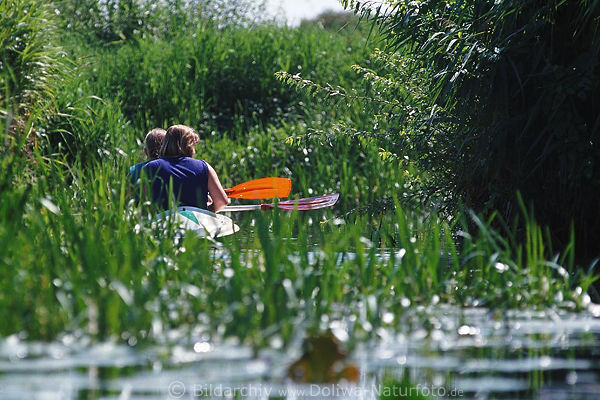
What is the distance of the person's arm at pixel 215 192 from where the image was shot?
7.59 m

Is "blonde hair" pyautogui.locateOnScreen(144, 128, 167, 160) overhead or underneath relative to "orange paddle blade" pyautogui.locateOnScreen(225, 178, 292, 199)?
overhead

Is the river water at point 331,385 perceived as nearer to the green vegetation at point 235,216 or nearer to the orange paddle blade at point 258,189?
the green vegetation at point 235,216

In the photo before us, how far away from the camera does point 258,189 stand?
8938 millimetres

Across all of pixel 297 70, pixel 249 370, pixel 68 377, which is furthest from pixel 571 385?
pixel 297 70

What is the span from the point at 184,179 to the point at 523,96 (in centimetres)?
269

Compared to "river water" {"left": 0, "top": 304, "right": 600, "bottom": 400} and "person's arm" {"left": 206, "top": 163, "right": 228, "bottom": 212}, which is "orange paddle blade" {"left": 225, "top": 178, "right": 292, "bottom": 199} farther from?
"river water" {"left": 0, "top": 304, "right": 600, "bottom": 400}

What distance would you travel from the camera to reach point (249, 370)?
123 inches

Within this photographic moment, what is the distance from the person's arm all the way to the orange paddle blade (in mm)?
861

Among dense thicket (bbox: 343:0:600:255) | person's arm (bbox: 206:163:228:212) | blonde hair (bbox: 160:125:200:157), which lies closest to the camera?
dense thicket (bbox: 343:0:600:255)

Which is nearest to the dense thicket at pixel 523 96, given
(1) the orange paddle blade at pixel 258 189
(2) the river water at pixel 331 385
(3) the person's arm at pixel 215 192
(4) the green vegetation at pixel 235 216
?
(4) the green vegetation at pixel 235 216

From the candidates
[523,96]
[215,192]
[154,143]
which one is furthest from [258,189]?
[523,96]

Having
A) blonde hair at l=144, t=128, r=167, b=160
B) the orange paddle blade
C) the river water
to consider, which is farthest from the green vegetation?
blonde hair at l=144, t=128, r=167, b=160

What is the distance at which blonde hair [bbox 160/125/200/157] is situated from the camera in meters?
7.43

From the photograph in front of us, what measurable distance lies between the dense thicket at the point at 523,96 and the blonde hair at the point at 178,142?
1600 mm
